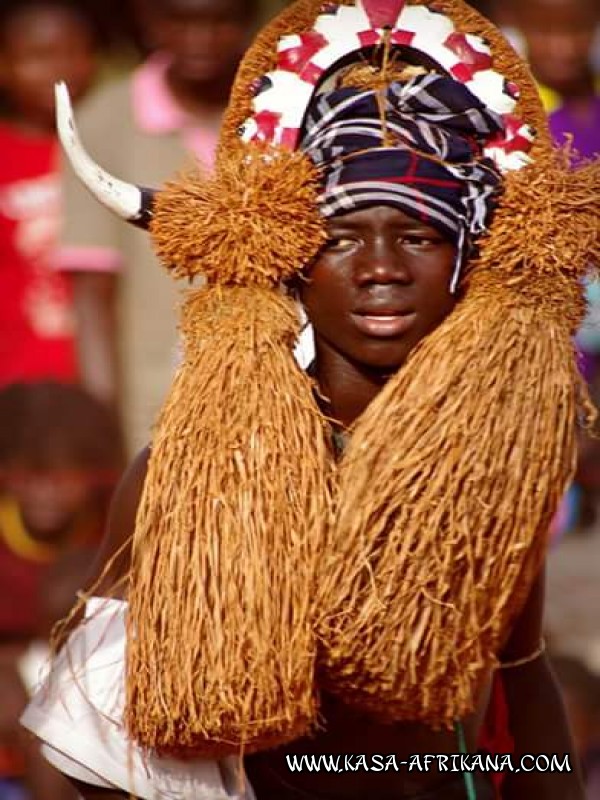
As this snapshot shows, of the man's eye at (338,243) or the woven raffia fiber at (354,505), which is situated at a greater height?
the man's eye at (338,243)

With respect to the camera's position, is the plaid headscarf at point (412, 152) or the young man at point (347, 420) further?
the plaid headscarf at point (412, 152)

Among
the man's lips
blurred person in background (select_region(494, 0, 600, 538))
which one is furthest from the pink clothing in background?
the man's lips

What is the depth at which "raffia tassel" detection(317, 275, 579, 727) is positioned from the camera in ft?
9.67

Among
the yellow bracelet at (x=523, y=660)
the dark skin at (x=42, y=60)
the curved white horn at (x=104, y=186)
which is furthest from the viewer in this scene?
the dark skin at (x=42, y=60)

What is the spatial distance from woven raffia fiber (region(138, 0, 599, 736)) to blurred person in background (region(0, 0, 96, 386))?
85.6 inches

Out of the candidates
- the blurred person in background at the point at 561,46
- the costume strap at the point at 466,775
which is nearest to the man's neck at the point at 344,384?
the costume strap at the point at 466,775

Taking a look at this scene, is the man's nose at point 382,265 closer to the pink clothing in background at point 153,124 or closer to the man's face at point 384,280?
the man's face at point 384,280

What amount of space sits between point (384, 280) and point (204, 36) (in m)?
2.03

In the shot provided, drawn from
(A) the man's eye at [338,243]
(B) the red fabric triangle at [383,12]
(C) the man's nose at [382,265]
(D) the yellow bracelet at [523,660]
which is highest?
(B) the red fabric triangle at [383,12]

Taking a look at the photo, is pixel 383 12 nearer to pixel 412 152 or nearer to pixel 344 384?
pixel 412 152

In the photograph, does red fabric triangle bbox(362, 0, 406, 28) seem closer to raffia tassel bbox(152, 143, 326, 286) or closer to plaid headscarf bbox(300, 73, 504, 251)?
plaid headscarf bbox(300, 73, 504, 251)

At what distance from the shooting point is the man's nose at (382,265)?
309 cm

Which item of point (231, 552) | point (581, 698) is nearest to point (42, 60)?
point (581, 698)

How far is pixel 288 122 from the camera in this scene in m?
3.20
